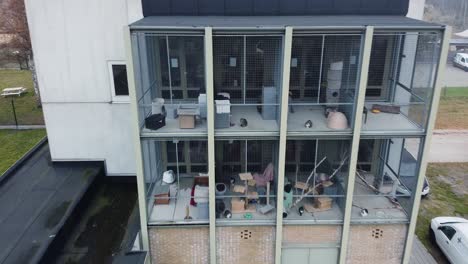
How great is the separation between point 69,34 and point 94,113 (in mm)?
2767

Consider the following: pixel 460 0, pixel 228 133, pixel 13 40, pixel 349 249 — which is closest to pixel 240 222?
pixel 228 133

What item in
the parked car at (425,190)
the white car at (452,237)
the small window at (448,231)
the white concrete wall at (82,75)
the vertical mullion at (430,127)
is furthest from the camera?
the parked car at (425,190)

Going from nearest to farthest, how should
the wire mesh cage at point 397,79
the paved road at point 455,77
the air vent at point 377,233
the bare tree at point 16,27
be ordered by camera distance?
the wire mesh cage at point 397,79, the air vent at point 377,233, the bare tree at point 16,27, the paved road at point 455,77

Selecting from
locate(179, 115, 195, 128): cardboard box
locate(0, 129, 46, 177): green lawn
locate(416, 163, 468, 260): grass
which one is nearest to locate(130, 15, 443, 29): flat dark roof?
locate(179, 115, 195, 128): cardboard box

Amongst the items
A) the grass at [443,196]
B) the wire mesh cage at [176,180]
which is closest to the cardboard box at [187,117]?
the wire mesh cage at [176,180]

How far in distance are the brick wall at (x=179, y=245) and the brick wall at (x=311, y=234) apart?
2137 millimetres

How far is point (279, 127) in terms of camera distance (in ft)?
30.2

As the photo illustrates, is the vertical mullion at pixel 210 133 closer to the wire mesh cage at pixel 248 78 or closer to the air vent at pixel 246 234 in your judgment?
the wire mesh cage at pixel 248 78

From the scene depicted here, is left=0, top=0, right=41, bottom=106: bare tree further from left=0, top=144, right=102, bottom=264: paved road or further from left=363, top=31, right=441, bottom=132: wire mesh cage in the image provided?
left=363, top=31, right=441, bottom=132: wire mesh cage

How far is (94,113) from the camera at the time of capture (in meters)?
13.7

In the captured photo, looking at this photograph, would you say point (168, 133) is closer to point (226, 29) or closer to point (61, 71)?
point (226, 29)

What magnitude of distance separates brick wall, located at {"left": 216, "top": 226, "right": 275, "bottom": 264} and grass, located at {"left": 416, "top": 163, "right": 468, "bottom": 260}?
20.0ft

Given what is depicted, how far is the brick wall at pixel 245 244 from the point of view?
10.1 metres

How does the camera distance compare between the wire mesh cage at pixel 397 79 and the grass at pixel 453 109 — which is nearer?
the wire mesh cage at pixel 397 79
